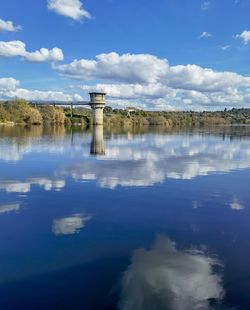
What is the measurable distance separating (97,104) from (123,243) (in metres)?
118

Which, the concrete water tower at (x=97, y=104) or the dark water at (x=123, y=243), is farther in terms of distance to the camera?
the concrete water tower at (x=97, y=104)

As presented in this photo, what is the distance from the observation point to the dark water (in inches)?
268

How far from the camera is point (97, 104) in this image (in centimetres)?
12519

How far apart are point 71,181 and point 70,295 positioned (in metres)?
11.3

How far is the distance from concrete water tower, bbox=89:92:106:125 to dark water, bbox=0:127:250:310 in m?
107

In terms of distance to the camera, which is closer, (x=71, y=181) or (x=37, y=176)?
(x=71, y=181)

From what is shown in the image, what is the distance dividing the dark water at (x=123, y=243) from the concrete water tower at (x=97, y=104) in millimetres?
107310

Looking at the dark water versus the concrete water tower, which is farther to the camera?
the concrete water tower

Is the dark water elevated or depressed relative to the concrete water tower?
depressed

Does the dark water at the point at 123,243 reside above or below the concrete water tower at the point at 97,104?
below

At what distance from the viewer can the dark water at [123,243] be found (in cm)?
680

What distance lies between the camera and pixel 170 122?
174m

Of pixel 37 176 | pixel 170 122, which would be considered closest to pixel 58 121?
pixel 170 122

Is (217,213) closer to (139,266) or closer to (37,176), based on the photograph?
(139,266)
